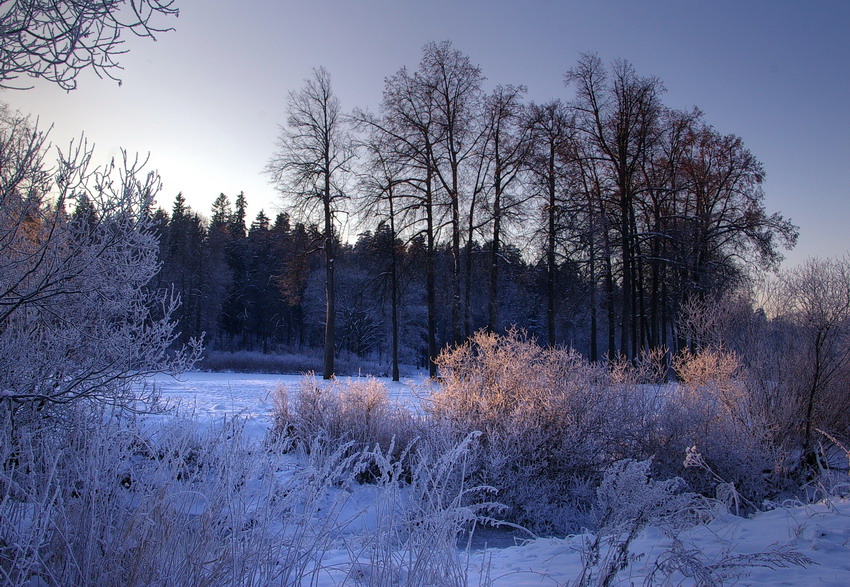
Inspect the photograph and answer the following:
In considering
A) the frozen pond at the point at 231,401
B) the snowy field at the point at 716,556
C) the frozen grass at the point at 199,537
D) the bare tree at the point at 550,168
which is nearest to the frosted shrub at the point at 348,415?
the frozen pond at the point at 231,401

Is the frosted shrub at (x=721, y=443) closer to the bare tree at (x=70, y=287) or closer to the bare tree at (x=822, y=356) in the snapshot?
the bare tree at (x=822, y=356)

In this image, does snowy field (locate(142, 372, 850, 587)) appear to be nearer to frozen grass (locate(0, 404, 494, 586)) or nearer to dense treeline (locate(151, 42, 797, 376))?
frozen grass (locate(0, 404, 494, 586))

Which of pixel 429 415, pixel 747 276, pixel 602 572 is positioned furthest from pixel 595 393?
pixel 747 276

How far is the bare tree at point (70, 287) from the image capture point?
4074 millimetres

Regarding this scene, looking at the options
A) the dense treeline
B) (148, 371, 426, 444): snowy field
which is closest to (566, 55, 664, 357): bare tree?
the dense treeline

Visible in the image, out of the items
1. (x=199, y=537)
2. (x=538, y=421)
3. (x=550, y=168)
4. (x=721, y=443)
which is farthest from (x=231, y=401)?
(x=550, y=168)

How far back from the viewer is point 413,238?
58.3 ft

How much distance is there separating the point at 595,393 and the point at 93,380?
6199mm

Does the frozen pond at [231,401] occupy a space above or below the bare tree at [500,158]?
below

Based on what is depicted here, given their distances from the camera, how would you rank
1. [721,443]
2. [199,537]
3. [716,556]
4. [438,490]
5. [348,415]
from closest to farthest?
[199,537] < [716,556] < [438,490] < [721,443] < [348,415]

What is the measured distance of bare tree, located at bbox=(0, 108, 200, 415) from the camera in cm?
407

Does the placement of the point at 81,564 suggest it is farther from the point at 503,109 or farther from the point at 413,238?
the point at 503,109

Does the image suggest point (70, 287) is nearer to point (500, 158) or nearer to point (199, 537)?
point (199, 537)

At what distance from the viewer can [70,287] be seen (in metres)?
4.45
